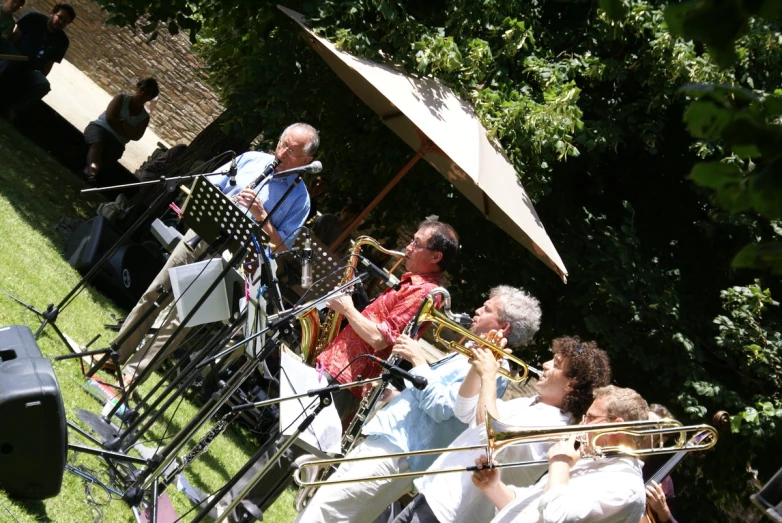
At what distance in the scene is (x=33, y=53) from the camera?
1020 centimetres

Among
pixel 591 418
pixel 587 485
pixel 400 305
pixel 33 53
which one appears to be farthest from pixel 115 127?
pixel 587 485

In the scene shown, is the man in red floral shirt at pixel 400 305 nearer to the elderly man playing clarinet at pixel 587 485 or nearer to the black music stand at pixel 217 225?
the black music stand at pixel 217 225

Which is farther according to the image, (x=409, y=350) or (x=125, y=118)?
(x=125, y=118)

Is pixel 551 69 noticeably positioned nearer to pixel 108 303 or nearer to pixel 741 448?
pixel 741 448

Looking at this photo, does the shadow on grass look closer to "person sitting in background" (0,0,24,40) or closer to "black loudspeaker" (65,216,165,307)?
"black loudspeaker" (65,216,165,307)

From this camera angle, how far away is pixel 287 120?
801 centimetres

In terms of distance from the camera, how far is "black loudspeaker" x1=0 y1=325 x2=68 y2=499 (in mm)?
3385

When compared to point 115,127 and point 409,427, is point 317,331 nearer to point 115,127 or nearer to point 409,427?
point 409,427

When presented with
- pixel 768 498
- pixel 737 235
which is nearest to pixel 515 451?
pixel 768 498

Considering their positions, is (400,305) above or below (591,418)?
below

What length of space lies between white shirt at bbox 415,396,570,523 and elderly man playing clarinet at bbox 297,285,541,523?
0.24m

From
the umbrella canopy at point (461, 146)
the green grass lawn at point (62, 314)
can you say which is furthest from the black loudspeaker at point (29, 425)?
the umbrella canopy at point (461, 146)

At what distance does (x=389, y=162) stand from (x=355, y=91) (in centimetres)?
94

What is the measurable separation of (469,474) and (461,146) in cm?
291
